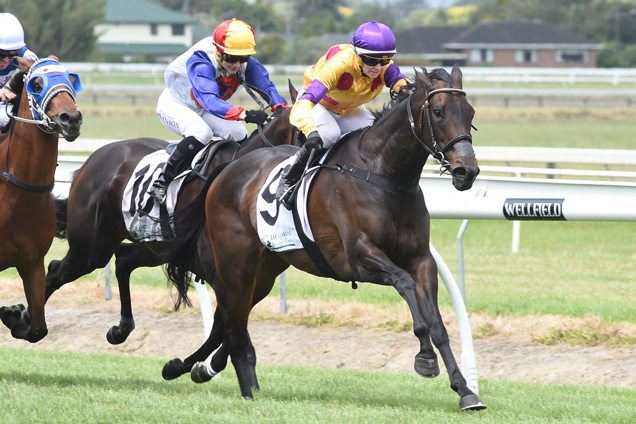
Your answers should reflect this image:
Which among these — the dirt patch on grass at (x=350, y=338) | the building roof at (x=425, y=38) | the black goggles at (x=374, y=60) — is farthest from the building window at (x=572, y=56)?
the black goggles at (x=374, y=60)

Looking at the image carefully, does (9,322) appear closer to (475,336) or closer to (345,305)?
(345,305)

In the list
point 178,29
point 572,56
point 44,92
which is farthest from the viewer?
point 178,29

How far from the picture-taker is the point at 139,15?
83438 mm

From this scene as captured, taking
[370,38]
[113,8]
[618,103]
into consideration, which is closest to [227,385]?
[370,38]

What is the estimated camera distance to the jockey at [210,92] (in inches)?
246

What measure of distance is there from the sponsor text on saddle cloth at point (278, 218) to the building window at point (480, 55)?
68.5m

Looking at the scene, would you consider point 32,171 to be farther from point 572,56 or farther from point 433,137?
point 572,56

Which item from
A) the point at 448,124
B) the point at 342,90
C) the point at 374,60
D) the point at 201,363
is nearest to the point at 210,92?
the point at 342,90

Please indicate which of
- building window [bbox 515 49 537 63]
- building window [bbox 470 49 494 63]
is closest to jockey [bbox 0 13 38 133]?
building window [bbox 515 49 537 63]

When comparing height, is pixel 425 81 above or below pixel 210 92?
above

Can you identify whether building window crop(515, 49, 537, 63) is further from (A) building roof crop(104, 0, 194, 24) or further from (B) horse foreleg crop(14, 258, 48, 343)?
(B) horse foreleg crop(14, 258, 48, 343)

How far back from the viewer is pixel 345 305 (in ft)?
25.0

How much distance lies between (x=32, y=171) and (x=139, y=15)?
8090cm

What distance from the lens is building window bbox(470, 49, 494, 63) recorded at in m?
72.1
